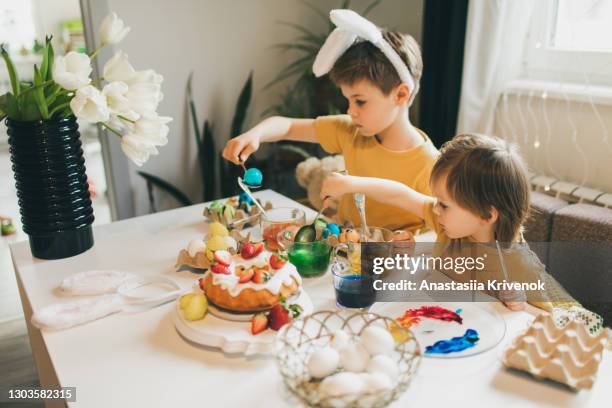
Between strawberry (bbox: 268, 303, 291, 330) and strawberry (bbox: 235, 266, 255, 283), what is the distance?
0.24 ft

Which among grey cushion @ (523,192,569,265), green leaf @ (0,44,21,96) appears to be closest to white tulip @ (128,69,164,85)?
green leaf @ (0,44,21,96)

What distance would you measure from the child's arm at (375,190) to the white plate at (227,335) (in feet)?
1.17

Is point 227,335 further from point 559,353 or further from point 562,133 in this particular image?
point 562,133

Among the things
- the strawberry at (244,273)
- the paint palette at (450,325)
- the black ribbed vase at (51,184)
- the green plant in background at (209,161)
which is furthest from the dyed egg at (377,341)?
the green plant in background at (209,161)

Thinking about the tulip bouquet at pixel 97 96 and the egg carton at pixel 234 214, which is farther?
the egg carton at pixel 234 214

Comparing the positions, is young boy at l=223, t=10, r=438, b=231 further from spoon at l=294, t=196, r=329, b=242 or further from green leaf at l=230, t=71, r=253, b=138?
green leaf at l=230, t=71, r=253, b=138

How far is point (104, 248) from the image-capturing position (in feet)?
4.53

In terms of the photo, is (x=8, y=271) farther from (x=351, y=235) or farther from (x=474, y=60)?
(x=474, y=60)

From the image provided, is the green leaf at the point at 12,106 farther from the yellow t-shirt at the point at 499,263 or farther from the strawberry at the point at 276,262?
the yellow t-shirt at the point at 499,263

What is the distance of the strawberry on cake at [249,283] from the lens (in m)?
0.96

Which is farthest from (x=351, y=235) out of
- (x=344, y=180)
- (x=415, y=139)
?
(x=415, y=139)

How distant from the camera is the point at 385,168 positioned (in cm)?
156

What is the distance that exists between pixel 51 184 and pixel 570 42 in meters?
1.77

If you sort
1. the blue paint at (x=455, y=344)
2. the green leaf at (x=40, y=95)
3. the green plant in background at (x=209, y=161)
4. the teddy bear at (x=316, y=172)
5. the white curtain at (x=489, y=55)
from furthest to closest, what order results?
the green plant in background at (x=209, y=161), the teddy bear at (x=316, y=172), the white curtain at (x=489, y=55), the green leaf at (x=40, y=95), the blue paint at (x=455, y=344)
